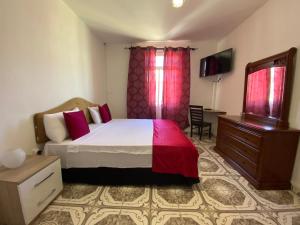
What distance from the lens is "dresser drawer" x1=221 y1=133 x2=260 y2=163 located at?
2240 millimetres

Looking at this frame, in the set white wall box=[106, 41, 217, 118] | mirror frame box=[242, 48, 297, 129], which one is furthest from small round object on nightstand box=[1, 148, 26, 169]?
white wall box=[106, 41, 217, 118]

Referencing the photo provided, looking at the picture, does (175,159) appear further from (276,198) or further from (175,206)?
(276,198)

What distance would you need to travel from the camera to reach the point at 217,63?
4.05 meters

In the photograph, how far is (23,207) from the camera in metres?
1.45

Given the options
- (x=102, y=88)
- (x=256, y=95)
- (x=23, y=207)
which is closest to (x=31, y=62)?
(x=23, y=207)

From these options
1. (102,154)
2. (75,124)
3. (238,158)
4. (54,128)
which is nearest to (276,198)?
(238,158)

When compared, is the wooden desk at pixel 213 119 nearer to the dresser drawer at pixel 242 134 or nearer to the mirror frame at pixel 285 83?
the dresser drawer at pixel 242 134

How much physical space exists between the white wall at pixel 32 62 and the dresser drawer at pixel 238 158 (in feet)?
9.74

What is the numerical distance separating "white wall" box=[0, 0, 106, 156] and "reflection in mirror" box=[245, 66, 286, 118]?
3.26 m

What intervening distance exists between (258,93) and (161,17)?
2.21m

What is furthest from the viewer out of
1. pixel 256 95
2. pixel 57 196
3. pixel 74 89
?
pixel 74 89

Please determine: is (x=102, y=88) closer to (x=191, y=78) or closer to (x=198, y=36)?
(x=191, y=78)

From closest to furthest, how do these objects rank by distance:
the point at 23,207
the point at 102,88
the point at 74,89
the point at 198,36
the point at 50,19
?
1. the point at 23,207
2. the point at 50,19
3. the point at 74,89
4. the point at 198,36
5. the point at 102,88

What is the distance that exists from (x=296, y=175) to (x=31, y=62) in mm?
3639
